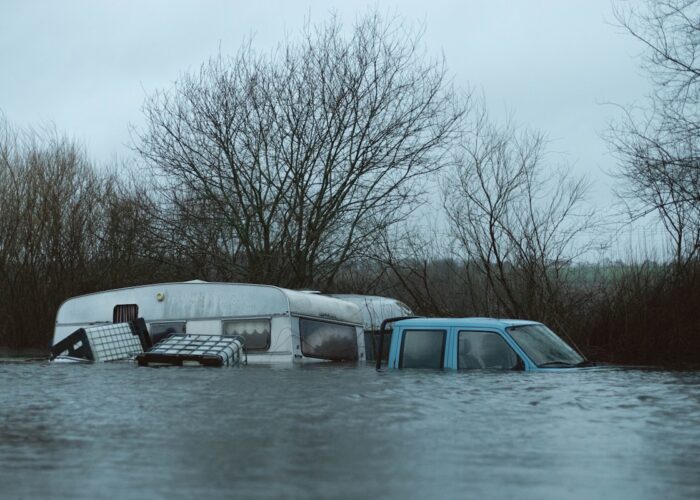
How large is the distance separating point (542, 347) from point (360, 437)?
20.2 ft

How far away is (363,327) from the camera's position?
829 inches

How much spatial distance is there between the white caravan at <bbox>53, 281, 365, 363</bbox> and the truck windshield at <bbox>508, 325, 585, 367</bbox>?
5042 mm

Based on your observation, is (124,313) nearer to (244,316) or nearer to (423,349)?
(244,316)

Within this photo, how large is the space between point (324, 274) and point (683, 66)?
13.0 m

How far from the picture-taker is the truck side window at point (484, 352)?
41.8 ft

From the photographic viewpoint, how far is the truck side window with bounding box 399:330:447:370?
13070mm

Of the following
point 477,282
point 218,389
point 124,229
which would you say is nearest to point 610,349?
point 477,282

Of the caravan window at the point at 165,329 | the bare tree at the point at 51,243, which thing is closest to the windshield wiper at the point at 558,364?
the caravan window at the point at 165,329

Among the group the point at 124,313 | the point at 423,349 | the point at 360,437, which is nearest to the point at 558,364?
the point at 423,349

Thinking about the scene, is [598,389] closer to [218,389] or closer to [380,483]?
[218,389]

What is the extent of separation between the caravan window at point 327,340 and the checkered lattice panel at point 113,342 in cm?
311

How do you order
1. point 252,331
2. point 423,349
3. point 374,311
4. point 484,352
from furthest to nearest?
point 374,311
point 252,331
point 423,349
point 484,352

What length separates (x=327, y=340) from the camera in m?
18.8

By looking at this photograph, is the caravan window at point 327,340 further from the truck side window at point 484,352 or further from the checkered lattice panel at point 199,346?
the truck side window at point 484,352
